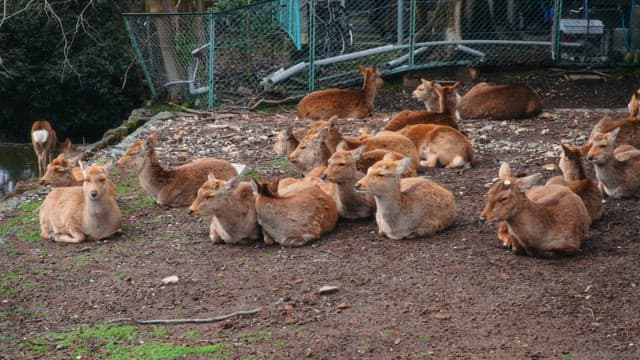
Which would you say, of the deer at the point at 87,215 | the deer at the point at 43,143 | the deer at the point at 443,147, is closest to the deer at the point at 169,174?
the deer at the point at 87,215

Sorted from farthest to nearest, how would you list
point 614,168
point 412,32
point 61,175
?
point 412,32 → point 61,175 → point 614,168

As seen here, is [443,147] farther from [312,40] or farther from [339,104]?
[312,40]

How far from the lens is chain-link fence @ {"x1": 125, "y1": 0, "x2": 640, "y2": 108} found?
16.2 metres

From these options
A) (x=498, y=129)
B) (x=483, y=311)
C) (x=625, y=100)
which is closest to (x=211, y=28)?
(x=498, y=129)

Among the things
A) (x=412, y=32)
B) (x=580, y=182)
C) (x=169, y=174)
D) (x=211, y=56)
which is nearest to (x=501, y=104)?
(x=412, y=32)

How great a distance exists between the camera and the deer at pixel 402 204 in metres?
8.30

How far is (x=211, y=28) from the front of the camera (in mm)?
15438

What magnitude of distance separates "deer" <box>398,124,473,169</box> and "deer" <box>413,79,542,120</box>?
298 centimetres

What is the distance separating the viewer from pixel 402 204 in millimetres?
8406

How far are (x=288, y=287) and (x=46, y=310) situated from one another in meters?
1.69

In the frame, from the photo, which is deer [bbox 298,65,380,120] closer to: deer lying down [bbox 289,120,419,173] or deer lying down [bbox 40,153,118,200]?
deer lying down [bbox 289,120,419,173]

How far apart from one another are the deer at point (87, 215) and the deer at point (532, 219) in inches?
128

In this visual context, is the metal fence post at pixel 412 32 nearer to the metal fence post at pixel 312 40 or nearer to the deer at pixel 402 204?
the metal fence post at pixel 312 40

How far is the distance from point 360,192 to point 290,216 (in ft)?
1.98
